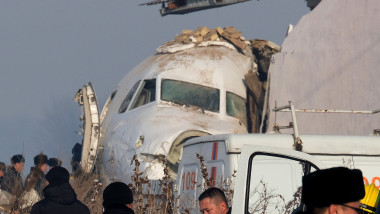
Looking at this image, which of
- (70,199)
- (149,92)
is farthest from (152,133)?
(70,199)

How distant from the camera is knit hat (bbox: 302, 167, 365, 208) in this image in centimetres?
416

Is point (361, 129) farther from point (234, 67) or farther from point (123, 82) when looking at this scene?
point (123, 82)

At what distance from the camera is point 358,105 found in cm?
1538

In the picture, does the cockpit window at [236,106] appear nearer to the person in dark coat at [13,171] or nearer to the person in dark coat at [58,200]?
the person in dark coat at [13,171]

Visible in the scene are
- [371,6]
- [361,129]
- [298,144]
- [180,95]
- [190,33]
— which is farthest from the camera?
[190,33]

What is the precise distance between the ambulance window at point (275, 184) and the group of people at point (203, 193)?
0.55 metres

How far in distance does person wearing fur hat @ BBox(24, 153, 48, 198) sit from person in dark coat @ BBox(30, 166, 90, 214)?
3.03 m

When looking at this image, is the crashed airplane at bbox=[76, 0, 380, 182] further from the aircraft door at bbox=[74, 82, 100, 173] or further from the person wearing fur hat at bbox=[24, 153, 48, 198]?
the person wearing fur hat at bbox=[24, 153, 48, 198]

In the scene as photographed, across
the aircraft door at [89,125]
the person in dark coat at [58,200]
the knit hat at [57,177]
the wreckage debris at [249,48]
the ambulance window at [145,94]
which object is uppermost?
the wreckage debris at [249,48]

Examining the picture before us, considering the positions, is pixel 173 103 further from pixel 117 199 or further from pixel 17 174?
pixel 117 199

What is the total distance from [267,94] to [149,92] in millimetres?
2491

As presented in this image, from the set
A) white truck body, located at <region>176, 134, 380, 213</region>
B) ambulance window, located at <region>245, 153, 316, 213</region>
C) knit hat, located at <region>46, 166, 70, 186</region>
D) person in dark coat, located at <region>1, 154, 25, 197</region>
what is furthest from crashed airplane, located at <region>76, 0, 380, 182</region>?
knit hat, located at <region>46, 166, 70, 186</region>

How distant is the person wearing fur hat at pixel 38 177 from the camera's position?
12156mm

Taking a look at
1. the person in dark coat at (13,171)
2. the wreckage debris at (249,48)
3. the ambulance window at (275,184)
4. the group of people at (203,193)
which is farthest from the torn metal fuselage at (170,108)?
the ambulance window at (275,184)
